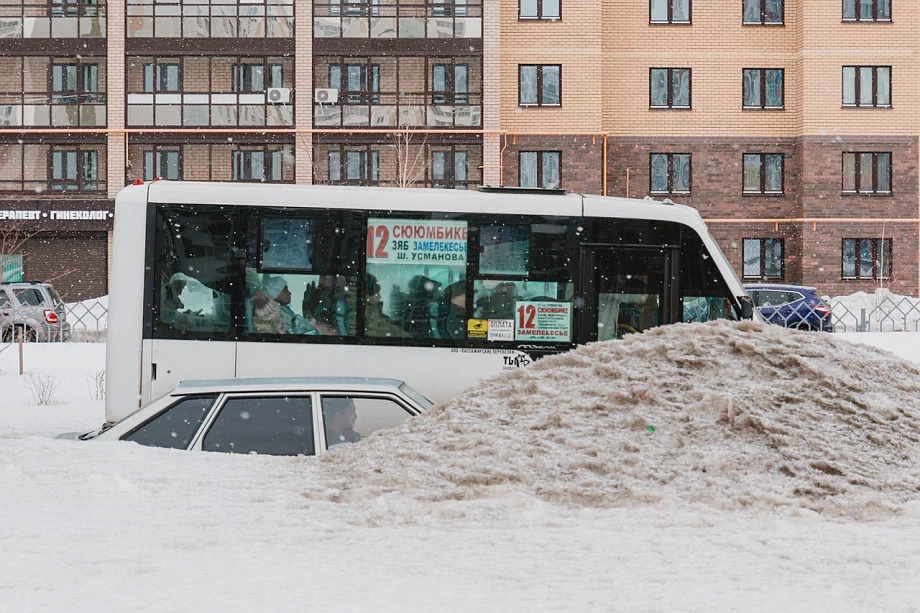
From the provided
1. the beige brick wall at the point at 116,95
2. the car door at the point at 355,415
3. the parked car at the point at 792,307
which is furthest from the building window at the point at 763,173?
the car door at the point at 355,415

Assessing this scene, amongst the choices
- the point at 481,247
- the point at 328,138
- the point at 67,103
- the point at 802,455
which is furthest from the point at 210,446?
the point at 67,103

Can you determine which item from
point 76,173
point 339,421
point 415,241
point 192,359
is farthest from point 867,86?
point 339,421

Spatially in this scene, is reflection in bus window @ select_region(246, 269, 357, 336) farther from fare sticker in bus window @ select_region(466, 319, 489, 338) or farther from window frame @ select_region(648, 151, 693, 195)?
window frame @ select_region(648, 151, 693, 195)

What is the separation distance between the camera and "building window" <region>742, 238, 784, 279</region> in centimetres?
3806

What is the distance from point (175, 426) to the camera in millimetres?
7238

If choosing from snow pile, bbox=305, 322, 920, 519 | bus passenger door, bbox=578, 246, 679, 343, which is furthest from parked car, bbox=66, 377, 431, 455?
bus passenger door, bbox=578, 246, 679, 343

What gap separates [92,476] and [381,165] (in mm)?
30540

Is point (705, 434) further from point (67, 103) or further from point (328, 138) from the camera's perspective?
point (67, 103)

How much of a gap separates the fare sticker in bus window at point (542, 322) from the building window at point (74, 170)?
2899 centimetres

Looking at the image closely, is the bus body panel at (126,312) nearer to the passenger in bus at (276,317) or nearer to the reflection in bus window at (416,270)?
the passenger in bus at (276,317)

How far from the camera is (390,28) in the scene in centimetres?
3628

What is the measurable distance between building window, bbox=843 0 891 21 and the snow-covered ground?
1307 inches

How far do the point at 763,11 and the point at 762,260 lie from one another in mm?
8714

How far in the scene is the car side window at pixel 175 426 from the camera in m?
7.20
